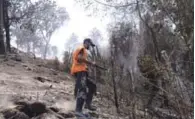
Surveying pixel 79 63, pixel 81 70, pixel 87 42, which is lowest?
pixel 81 70

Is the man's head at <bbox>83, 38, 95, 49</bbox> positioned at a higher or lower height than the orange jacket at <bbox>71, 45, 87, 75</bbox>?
higher

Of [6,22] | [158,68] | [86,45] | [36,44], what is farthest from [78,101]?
[36,44]

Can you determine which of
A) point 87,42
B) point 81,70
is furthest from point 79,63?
point 87,42

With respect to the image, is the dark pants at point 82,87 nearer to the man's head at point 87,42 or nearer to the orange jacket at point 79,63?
the orange jacket at point 79,63

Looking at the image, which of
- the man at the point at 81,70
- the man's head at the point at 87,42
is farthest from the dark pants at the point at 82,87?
the man's head at the point at 87,42

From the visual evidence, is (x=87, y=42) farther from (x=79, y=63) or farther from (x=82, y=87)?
(x=82, y=87)

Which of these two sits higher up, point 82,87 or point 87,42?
point 87,42

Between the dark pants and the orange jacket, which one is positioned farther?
the orange jacket

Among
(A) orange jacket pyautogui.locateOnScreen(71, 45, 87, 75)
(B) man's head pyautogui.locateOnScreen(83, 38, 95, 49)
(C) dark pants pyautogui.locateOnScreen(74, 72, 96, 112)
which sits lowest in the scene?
(C) dark pants pyautogui.locateOnScreen(74, 72, 96, 112)

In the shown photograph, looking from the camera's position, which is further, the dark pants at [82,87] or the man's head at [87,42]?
the man's head at [87,42]

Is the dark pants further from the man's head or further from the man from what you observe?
the man's head

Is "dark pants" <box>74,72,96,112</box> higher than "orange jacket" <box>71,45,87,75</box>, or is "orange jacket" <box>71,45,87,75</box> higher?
"orange jacket" <box>71,45,87,75</box>

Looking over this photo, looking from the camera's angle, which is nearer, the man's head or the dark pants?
the dark pants

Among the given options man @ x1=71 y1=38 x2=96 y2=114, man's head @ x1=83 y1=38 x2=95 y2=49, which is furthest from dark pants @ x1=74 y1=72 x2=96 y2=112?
man's head @ x1=83 y1=38 x2=95 y2=49
